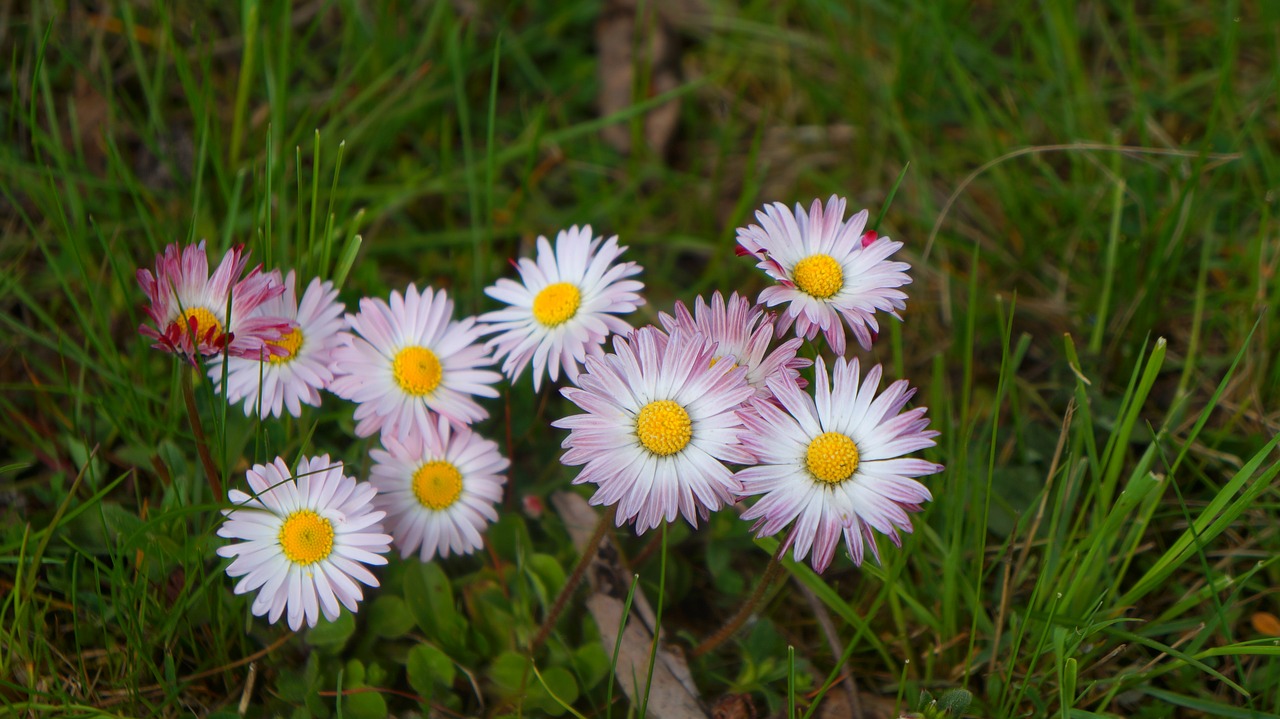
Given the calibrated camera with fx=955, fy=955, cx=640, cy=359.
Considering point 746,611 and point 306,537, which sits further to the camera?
point 746,611

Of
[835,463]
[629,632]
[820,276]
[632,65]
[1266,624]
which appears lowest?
[629,632]

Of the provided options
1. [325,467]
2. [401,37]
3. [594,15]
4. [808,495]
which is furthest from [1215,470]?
[401,37]

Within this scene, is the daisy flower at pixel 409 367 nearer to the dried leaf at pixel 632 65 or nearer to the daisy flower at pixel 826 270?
the daisy flower at pixel 826 270

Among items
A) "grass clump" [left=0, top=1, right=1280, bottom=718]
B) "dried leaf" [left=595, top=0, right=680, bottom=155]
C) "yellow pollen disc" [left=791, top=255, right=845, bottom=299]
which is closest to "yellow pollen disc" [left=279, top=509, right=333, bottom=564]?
"grass clump" [left=0, top=1, right=1280, bottom=718]

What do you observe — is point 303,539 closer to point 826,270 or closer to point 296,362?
point 296,362

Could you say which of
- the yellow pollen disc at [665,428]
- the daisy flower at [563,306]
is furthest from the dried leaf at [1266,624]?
the daisy flower at [563,306]

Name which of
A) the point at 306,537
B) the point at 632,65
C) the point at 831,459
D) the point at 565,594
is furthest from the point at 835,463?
the point at 632,65
